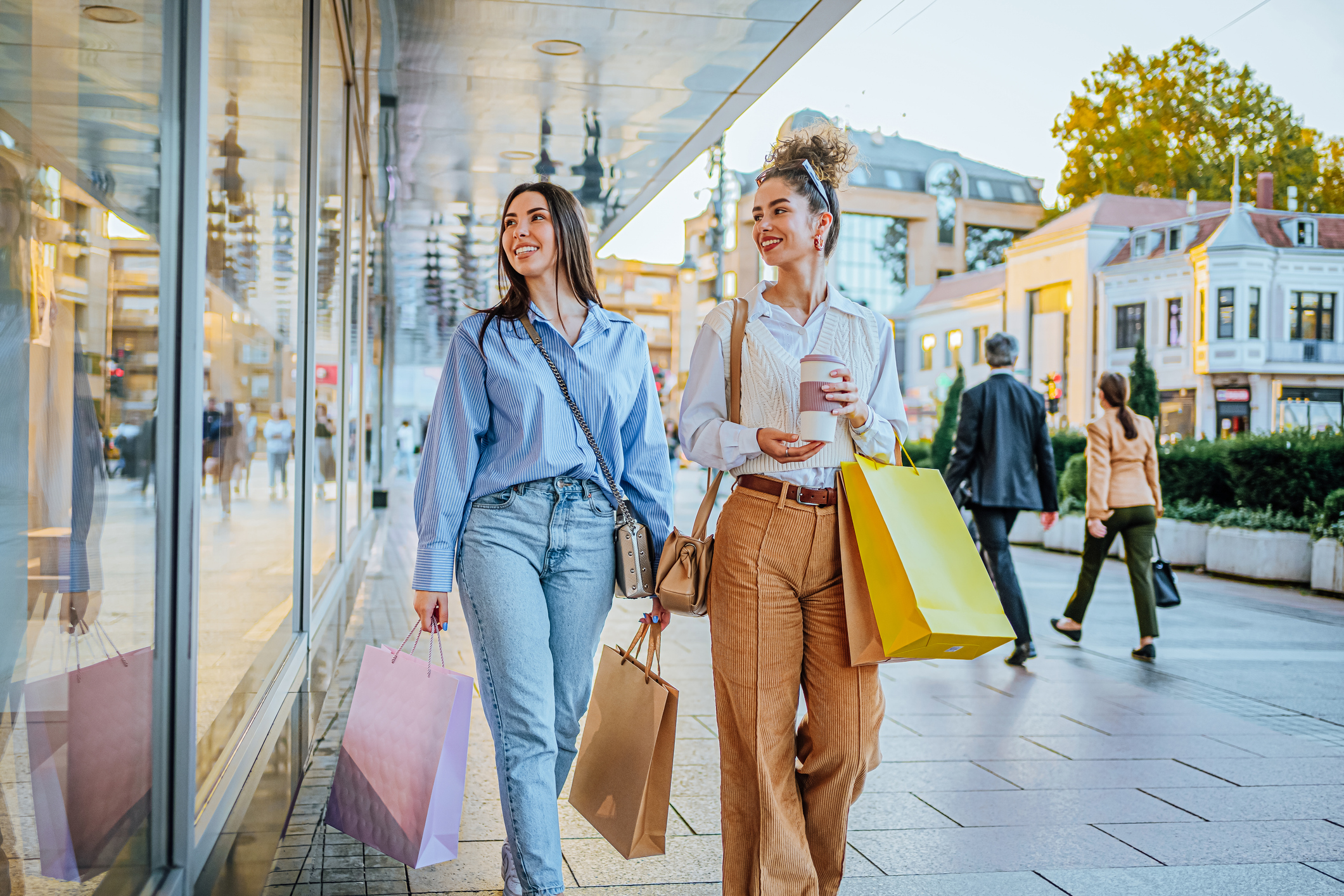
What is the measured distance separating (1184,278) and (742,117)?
35.1 meters

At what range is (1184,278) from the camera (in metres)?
40.4

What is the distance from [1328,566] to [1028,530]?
547 cm

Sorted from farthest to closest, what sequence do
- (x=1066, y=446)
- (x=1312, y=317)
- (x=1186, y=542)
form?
1. (x=1312, y=317)
2. (x=1066, y=446)
3. (x=1186, y=542)

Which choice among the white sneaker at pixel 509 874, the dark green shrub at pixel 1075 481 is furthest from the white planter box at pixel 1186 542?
the white sneaker at pixel 509 874

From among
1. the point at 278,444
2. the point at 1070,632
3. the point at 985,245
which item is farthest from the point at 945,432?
the point at 985,245

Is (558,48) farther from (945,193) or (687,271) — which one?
(945,193)

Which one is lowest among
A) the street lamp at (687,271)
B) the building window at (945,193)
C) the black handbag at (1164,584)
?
the black handbag at (1164,584)

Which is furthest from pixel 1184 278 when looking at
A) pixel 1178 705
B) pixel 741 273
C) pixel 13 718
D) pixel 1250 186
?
pixel 13 718

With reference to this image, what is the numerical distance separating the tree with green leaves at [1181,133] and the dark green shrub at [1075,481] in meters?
33.8

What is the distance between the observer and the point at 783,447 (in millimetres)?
2801

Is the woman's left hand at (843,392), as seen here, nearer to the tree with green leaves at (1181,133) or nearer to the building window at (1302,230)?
the building window at (1302,230)

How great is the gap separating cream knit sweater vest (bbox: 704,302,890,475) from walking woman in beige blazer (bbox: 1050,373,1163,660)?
465 centimetres

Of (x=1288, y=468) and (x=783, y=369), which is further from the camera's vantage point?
(x=1288, y=468)

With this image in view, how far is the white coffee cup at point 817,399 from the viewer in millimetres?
2674
